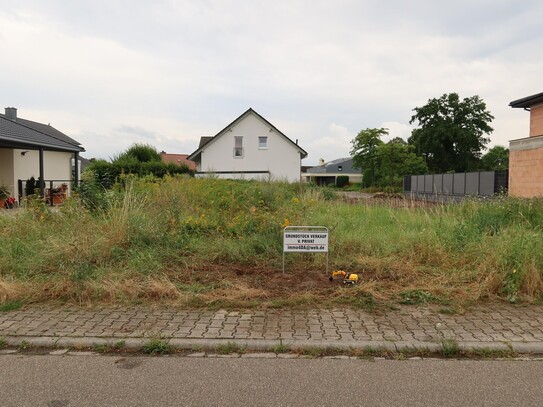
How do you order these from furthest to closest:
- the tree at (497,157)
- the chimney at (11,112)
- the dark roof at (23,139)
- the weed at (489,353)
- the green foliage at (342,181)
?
the tree at (497,157) < the green foliage at (342,181) < the chimney at (11,112) < the dark roof at (23,139) < the weed at (489,353)

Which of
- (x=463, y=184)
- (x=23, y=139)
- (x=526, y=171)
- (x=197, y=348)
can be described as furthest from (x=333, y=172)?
(x=197, y=348)

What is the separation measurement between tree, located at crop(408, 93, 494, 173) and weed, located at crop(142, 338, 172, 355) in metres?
57.1

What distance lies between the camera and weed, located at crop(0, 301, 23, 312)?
179 inches

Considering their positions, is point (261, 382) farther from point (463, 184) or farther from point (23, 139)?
point (463, 184)

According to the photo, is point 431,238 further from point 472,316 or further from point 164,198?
point 164,198

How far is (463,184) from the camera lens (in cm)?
2786

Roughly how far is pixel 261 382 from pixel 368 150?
53.2 metres

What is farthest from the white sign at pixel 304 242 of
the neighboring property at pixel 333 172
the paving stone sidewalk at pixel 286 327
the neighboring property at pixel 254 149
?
the neighboring property at pixel 333 172

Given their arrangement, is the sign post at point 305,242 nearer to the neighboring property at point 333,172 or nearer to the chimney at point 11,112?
the chimney at point 11,112

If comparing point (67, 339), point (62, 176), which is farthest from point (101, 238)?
point (62, 176)

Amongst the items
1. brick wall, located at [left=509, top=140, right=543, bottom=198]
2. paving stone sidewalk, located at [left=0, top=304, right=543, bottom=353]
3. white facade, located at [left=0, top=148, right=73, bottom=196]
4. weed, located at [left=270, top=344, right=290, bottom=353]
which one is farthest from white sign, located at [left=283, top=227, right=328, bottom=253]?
brick wall, located at [left=509, top=140, right=543, bottom=198]

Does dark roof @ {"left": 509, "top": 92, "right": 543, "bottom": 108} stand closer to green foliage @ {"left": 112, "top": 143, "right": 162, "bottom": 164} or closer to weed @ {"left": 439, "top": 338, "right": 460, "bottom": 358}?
weed @ {"left": 439, "top": 338, "right": 460, "bottom": 358}

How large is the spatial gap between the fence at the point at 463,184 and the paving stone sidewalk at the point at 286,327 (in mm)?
14376

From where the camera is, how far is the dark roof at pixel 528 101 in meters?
22.1
